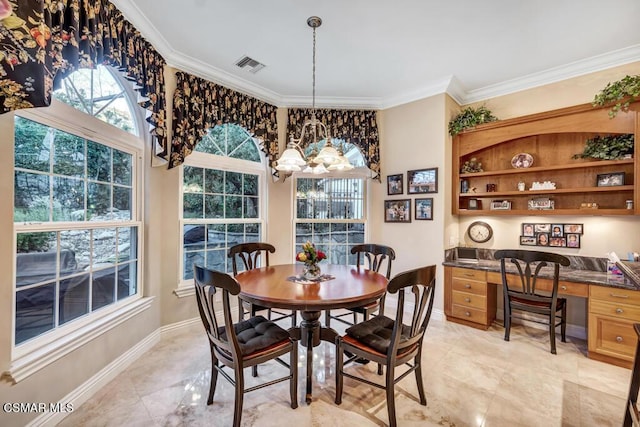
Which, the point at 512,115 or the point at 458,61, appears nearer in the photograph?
the point at 458,61

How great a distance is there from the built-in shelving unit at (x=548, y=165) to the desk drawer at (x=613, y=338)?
1.05m

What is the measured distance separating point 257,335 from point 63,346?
1.24 metres

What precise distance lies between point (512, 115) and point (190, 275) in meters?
4.36

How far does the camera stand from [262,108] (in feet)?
12.1

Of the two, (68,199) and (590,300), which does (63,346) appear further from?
(590,300)

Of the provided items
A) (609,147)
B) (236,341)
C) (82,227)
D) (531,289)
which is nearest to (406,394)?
(236,341)

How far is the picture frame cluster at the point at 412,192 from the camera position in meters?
3.62

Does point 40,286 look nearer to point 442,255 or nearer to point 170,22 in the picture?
point 170,22

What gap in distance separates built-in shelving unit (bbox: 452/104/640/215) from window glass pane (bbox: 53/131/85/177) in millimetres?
3898

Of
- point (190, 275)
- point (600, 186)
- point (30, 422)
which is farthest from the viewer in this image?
point (190, 275)

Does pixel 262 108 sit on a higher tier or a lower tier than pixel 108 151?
higher

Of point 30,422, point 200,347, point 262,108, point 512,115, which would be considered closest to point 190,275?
point 200,347

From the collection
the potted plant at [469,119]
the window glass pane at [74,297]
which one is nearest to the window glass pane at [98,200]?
the window glass pane at [74,297]

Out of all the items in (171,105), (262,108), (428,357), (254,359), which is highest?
(262,108)
